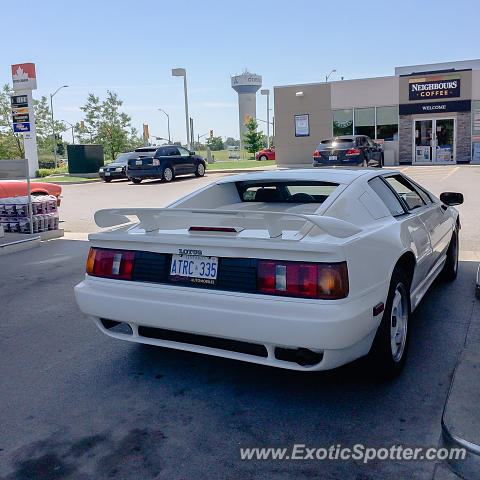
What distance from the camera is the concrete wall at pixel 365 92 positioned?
30.6 metres

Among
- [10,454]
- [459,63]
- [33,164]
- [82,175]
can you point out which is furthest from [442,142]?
[10,454]

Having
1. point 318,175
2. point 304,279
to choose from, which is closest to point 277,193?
point 318,175

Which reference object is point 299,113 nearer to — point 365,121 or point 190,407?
point 365,121

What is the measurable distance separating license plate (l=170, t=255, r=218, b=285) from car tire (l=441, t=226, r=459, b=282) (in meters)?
3.42

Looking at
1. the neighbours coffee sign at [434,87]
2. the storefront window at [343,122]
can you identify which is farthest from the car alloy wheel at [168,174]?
the neighbours coffee sign at [434,87]

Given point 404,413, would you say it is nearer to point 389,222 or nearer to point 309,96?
point 389,222


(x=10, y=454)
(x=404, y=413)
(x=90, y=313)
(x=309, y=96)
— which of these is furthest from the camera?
(x=309, y=96)

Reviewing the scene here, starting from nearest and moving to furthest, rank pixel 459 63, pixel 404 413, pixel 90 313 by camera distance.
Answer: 1. pixel 404 413
2. pixel 90 313
3. pixel 459 63

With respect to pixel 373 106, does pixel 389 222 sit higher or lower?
lower

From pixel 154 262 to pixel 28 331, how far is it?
2.12 m

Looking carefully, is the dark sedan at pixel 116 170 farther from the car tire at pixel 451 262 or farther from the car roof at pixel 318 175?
the car roof at pixel 318 175

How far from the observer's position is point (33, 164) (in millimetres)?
36375

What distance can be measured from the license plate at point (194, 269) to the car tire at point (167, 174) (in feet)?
70.2

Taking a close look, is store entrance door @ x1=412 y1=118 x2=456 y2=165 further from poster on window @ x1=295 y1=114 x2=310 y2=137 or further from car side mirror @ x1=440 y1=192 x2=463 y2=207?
car side mirror @ x1=440 y1=192 x2=463 y2=207
